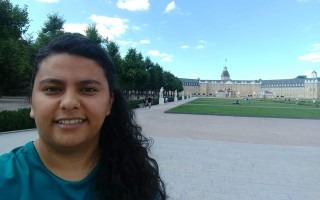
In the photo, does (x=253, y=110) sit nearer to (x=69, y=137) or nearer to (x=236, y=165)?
(x=236, y=165)

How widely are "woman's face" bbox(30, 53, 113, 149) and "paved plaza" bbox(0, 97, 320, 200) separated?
4421mm

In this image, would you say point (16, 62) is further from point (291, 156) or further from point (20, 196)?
point (20, 196)

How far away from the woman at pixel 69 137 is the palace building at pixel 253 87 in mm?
130213

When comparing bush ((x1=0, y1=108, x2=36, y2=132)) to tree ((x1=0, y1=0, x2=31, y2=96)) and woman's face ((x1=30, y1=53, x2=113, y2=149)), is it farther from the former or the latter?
woman's face ((x1=30, y1=53, x2=113, y2=149))

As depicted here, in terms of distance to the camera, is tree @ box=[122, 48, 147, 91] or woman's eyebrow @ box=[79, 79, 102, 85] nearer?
woman's eyebrow @ box=[79, 79, 102, 85]

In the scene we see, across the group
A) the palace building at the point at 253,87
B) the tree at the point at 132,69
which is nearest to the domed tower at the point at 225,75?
the palace building at the point at 253,87

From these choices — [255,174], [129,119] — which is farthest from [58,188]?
[255,174]

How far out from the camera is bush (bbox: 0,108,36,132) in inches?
518

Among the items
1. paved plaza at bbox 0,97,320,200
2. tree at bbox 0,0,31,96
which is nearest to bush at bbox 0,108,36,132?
paved plaza at bbox 0,97,320,200

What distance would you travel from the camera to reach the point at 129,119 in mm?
1535

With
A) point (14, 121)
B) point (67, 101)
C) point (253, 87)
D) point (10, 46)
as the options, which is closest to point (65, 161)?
point (67, 101)

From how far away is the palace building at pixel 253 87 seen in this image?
13588 cm

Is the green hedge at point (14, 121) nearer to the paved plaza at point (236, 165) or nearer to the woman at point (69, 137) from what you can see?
the paved plaza at point (236, 165)

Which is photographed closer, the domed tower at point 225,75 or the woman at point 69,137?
the woman at point 69,137
